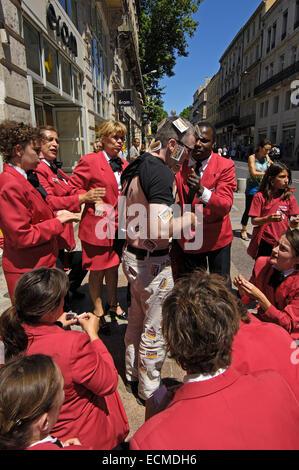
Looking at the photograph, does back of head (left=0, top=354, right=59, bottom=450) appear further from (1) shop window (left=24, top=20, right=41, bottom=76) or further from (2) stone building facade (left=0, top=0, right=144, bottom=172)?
(1) shop window (left=24, top=20, right=41, bottom=76)

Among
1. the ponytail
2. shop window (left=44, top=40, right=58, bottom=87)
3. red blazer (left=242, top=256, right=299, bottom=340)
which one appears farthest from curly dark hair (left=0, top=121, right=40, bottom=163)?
shop window (left=44, top=40, right=58, bottom=87)

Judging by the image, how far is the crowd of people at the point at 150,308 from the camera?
3.01 ft

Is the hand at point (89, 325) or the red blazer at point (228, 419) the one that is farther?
→ the hand at point (89, 325)

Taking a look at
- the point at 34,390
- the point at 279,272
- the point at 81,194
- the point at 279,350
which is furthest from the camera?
the point at 81,194

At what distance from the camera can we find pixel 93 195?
2500 mm

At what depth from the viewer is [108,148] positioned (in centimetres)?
274

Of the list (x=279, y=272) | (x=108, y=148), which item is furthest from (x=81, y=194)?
(x=279, y=272)

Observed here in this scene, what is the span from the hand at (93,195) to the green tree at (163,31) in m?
29.9

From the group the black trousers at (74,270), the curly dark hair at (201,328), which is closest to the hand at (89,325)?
the curly dark hair at (201,328)

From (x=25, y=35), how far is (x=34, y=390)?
20.7 feet

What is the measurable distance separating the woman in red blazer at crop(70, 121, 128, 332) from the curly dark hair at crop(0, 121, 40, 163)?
2.09 feet

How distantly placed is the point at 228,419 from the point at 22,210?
1.73 m

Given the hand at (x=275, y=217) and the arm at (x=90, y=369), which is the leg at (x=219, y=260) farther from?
the arm at (x=90, y=369)

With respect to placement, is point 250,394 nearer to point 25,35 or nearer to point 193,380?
point 193,380
